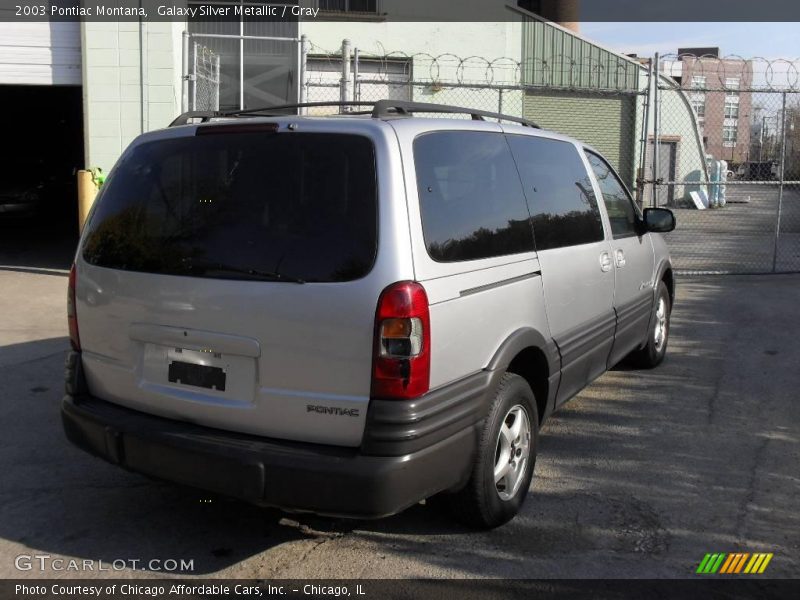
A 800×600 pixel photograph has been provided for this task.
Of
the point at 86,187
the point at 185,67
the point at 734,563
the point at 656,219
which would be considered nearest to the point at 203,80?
the point at 185,67

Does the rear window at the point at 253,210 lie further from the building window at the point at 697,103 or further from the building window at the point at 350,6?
the building window at the point at 697,103

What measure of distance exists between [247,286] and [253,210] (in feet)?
1.11

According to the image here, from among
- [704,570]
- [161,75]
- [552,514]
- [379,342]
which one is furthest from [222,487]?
[161,75]

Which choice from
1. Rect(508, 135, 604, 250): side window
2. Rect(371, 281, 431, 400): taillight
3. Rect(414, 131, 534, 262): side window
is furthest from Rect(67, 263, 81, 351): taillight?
Rect(508, 135, 604, 250): side window

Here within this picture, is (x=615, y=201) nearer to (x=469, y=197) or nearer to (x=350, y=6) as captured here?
(x=469, y=197)

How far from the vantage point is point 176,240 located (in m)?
3.46

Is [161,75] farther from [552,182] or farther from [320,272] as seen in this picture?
[320,272]

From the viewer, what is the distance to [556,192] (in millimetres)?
4598

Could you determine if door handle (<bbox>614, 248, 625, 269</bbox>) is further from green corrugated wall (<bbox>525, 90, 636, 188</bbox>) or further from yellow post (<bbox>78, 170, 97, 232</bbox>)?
green corrugated wall (<bbox>525, 90, 636, 188</bbox>)

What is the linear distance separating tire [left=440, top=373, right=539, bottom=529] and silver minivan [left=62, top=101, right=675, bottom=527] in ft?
0.04

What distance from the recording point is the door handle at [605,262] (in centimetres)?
499

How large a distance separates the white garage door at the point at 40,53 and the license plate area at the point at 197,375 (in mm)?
8686

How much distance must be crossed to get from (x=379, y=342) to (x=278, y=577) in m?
1.20

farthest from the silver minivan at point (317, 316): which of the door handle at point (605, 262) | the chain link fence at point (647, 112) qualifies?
the chain link fence at point (647, 112)
